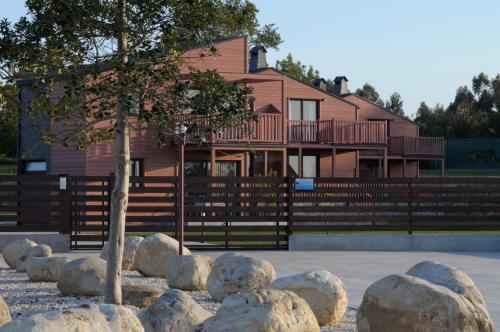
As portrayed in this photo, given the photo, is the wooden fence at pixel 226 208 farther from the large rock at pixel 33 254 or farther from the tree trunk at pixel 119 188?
the tree trunk at pixel 119 188

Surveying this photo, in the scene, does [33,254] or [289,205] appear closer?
[33,254]

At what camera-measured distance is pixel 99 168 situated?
34.7 m

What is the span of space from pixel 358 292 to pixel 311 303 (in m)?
3.66

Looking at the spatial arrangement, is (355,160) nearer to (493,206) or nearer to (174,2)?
(493,206)

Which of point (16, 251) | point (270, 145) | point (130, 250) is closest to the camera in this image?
point (130, 250)

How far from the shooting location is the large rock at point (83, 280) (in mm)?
12188

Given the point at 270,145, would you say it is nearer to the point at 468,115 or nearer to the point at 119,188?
the point at 119,188

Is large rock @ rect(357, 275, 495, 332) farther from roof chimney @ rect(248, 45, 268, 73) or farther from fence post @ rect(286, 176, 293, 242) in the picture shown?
roof chimney @ rect(248, 45, 268, 73)

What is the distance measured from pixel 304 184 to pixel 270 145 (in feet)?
47.6

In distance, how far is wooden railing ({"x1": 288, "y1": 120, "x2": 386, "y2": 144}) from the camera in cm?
4025

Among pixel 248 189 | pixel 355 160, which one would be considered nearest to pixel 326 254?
pixel 248 189

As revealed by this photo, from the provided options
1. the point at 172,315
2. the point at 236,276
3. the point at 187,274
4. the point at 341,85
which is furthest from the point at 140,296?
the point at 341,85

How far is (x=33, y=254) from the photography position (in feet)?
51.3

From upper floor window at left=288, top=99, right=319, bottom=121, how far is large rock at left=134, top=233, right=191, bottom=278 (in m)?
28.5
